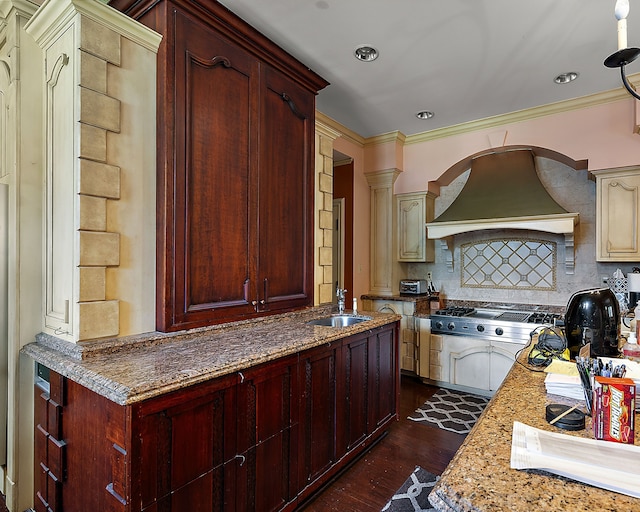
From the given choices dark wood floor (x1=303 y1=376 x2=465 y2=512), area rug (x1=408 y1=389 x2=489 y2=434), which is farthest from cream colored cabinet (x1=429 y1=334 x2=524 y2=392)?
dark wood floor (x1=303 y1=376 x2=465 y2=512)

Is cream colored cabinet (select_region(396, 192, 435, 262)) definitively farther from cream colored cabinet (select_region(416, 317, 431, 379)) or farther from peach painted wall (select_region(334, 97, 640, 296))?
cream colored cabinet (select_region(416, 317, 431, 379))

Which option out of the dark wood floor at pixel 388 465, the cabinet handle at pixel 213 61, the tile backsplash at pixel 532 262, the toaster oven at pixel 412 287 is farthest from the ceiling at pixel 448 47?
the dark wood floor at pixel 388 465

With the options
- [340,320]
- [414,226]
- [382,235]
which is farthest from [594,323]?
[382,235]

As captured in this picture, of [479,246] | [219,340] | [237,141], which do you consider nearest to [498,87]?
[479,246]

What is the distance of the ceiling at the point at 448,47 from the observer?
216 centimetres

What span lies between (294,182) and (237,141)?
59 centimetres

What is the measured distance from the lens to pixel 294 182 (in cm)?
269

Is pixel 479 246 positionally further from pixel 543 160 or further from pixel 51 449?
pixel 51 449

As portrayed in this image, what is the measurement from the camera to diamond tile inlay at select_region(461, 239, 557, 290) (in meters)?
3.81

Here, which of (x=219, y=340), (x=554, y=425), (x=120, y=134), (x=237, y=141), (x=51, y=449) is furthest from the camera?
(x=237, y=141)

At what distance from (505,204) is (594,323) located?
2332mm

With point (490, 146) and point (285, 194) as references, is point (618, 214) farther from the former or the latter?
point (285, 194)

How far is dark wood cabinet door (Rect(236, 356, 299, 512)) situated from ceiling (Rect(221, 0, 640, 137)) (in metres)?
2.06

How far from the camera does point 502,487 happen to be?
2.49 feet
